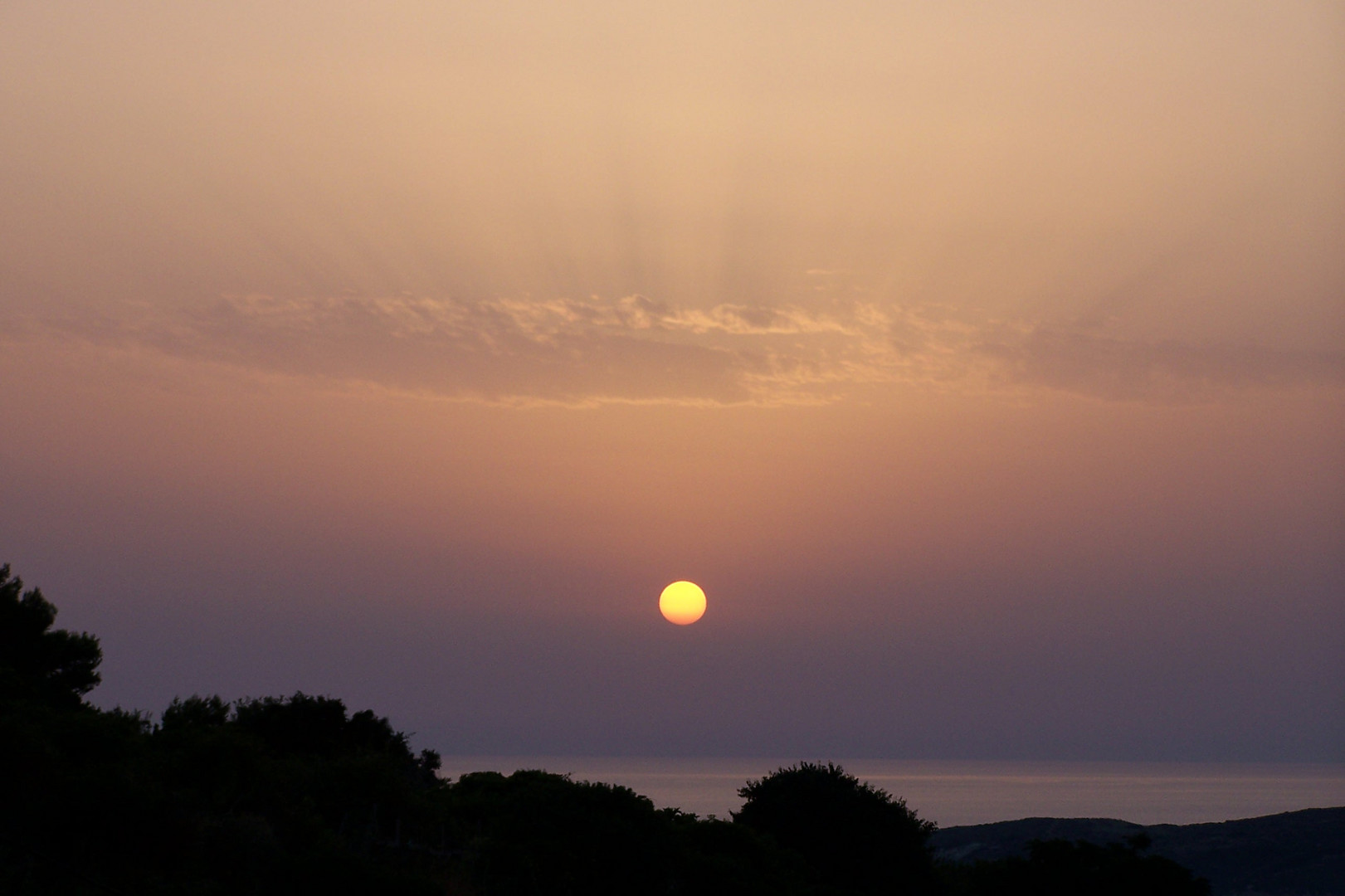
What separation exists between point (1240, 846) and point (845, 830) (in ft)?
207

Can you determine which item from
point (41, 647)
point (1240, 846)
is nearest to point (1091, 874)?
point (41, 647)

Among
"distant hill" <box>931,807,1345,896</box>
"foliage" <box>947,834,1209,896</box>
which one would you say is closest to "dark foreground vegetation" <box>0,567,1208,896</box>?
"foliage" <box>947,834,1209,896</box>

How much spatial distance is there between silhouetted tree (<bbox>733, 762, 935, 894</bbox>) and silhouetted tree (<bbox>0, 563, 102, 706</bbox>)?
23785 millimetres

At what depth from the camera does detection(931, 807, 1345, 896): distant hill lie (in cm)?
7550

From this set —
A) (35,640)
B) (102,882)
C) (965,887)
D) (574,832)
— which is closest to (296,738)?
(35,640)

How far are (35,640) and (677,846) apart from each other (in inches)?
1006

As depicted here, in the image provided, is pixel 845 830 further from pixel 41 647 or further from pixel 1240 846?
pixel 1240 846

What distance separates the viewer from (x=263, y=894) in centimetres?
2089

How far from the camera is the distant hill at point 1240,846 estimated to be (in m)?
75.5

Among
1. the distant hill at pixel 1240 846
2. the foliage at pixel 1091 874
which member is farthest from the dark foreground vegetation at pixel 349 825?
the distant hill at pixel 1240 846

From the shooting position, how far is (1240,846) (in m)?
85.6

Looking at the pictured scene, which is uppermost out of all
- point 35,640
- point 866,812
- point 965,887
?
point 35,640

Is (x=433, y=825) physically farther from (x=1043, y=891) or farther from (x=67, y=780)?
(x=1043, y=891)

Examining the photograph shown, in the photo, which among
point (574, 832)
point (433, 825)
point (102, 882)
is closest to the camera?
point (102, 882)
